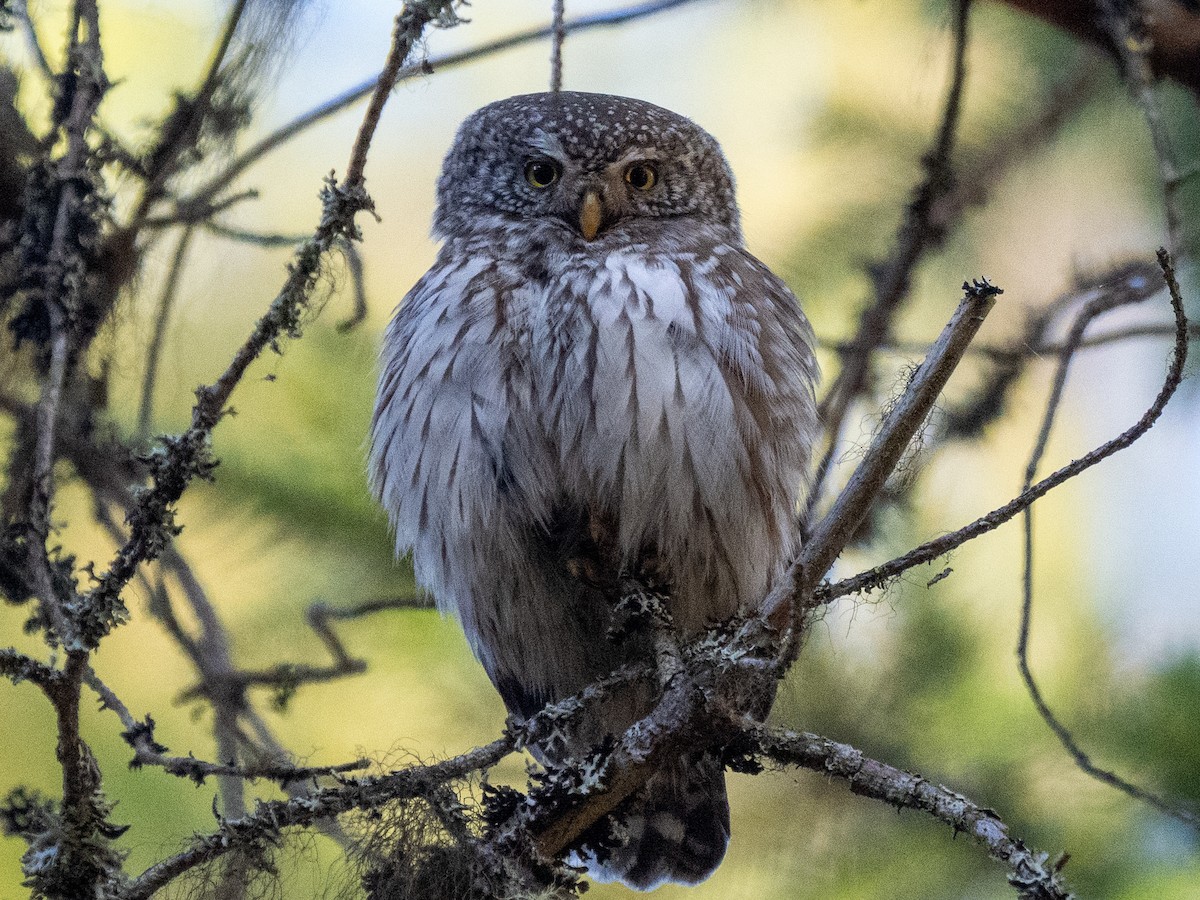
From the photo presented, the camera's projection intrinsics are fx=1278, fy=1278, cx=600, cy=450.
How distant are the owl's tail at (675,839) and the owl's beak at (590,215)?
120 cm

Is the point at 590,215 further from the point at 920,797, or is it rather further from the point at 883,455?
the point at 920,797

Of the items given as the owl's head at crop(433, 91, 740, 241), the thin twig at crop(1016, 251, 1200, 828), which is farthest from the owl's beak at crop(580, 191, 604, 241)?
the thin twig at crop(1016, 251, 1200, 828)

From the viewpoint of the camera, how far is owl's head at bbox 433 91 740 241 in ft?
9.49

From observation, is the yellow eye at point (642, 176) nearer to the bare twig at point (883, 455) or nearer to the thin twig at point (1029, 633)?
the thin twig at point (1029, 633)

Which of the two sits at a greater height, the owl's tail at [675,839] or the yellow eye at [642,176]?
the yellow eye at [642,176]

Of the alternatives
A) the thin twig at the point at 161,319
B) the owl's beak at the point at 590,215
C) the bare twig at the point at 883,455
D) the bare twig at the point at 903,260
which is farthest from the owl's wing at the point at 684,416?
the thin twig at the point at 161,319

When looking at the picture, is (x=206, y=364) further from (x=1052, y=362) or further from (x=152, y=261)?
(x=1052, y=362)

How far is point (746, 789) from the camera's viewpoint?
2844mm

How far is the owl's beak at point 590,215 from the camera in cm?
277

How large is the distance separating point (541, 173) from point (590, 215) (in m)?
0.24

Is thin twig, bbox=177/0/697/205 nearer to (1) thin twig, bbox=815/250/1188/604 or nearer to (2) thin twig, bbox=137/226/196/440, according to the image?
(2) thin twig, bbox=137/226/196/440

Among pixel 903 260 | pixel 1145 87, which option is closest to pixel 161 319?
pixel 903 260

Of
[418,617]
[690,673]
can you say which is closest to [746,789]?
[418,617]

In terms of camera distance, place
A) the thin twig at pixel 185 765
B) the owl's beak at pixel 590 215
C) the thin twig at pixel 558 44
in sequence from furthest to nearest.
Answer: the owl's beak at pixel 590 215, the thin twig at pixel 558 44, the thin twig at pixel 185 765
